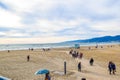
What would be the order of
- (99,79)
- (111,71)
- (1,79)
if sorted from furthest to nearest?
(111,71) → (99,79) → (1,79)

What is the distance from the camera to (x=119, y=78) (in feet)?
78.0

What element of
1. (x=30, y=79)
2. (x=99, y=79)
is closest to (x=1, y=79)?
(x=30, y=79)

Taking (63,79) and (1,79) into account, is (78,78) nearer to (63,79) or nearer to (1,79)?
(63,79)

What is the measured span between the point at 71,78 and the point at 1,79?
35.1 ft

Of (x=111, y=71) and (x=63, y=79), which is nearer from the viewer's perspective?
(x=63, y=79)

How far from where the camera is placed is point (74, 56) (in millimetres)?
53844

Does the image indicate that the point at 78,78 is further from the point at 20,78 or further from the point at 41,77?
the point at 20,78

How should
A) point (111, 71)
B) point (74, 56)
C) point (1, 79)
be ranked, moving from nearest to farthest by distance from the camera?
point (1, 79), point (111, 71), point (74, 56)

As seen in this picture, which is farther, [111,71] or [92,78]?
[111,71]

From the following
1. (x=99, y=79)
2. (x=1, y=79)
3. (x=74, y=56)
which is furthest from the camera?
(x=74, y=56)

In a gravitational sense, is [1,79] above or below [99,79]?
above

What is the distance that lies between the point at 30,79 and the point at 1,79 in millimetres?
9647

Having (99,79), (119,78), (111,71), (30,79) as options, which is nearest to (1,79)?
(30,79)

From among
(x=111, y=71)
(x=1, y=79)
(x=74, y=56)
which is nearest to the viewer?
(x=1, y=79)
